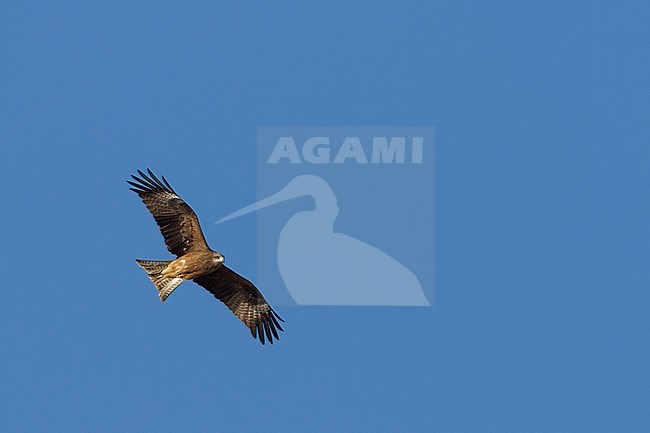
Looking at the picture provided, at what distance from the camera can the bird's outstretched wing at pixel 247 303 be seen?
22703 millimetres

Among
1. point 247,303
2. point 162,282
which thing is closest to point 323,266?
point 247,303

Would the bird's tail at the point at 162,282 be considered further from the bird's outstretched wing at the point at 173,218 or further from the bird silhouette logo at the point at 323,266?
the bird silhouette logo at the point at 323,266

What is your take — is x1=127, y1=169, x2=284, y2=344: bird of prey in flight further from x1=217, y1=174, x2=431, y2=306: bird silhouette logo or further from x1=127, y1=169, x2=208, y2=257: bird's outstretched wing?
x1=217, y1=174, x2=431, y2=306: bird silhouette logo

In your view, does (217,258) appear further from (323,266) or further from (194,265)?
(323,266)

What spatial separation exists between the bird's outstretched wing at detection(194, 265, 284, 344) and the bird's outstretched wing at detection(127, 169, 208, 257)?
120cm

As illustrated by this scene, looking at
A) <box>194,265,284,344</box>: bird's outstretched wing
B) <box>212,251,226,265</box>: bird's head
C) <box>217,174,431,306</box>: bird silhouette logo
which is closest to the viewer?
<box>212,251,226,265</box>: bird's head

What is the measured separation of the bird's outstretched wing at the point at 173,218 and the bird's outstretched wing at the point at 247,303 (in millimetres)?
1201

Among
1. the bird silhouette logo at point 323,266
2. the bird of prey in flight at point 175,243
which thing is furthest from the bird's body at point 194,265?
the bird silhouette logo at point 323,266

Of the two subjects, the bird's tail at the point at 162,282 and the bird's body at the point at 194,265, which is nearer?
the bird's body at the point at 194,265

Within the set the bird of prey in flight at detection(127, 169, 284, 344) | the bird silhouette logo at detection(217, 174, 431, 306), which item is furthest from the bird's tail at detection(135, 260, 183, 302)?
the bird silhouette logo at detection(217, 174, 431, 306)

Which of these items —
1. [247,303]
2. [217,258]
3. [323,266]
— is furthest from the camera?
[323,266]

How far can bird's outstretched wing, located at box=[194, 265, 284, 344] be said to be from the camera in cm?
2270

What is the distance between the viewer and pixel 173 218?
21.6 metres

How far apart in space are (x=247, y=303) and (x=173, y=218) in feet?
6.74
